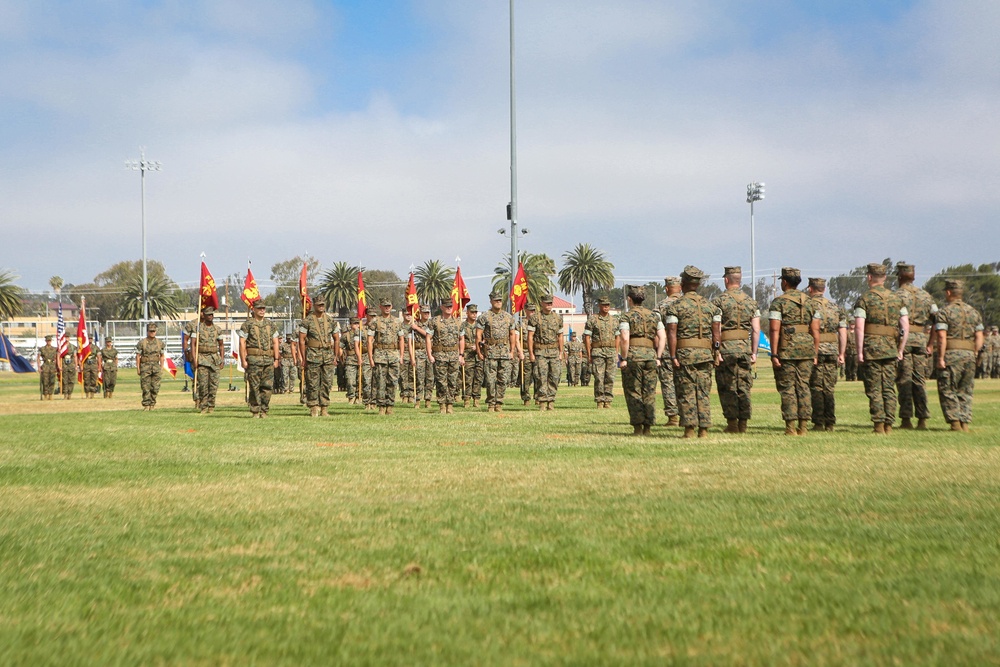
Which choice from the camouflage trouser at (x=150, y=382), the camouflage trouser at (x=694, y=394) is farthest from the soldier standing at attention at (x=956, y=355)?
the camouflage trouser at (x=150, y=382)

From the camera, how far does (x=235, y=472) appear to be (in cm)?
1098

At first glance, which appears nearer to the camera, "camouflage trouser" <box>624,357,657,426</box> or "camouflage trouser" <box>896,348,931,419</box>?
"camouflage trouser" <box>624,357,657,426</box>

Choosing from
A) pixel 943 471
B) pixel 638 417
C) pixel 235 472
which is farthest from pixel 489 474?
pixel 638 417

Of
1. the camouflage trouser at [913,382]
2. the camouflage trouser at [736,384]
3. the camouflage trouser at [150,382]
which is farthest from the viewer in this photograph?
the camouflage trouser at [150,382]

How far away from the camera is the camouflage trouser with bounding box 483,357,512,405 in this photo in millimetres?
22797

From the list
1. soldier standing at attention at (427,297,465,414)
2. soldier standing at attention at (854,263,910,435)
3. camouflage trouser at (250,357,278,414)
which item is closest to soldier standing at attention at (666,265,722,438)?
soldier standing at attention at (854,263,910,435)

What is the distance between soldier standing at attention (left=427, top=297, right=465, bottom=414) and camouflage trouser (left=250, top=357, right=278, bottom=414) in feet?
11.6

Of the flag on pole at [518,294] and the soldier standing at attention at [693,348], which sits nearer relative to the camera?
A: the soldier standing at attention at [693,348]

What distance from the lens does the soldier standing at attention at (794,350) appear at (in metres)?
14.8

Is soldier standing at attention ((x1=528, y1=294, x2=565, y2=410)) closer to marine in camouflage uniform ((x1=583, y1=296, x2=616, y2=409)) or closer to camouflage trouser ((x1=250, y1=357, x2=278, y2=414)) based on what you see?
marine in camouflage uniform ((x1=583, y1=296, x2=616, y2=409))

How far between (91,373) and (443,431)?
83.1 feet

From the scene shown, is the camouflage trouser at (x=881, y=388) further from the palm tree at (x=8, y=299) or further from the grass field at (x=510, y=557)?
the palm tree at (x=8, y=299)

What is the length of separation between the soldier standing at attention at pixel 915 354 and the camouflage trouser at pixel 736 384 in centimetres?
238

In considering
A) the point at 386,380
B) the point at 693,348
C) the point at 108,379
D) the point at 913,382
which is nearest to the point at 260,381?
the point at 386,380
